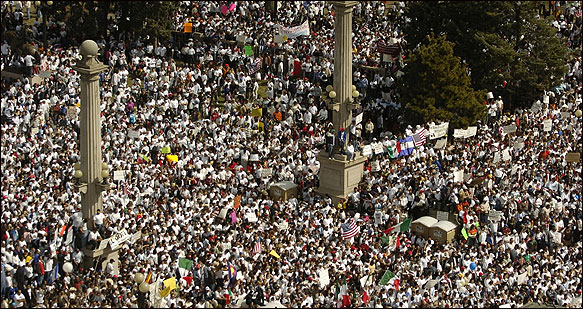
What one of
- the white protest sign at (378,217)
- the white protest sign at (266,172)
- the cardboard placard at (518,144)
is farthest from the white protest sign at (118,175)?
the cardboard placard at (518,144)

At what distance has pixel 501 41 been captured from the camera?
69.3 metres

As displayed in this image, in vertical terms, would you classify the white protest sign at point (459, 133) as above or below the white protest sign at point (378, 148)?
below

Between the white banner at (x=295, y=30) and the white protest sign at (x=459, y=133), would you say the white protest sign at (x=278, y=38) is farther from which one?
the white protest sign at (x=459, y=133)

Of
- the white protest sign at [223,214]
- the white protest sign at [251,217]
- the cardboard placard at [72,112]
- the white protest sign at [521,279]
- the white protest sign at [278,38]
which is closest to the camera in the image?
the white protest sign at [521,279]

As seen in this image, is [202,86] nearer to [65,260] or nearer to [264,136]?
[264,136]

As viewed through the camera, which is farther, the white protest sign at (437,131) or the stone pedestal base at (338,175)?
the white protest sign at (437,131)

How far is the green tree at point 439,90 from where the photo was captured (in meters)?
66.4

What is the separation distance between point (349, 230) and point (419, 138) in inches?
314

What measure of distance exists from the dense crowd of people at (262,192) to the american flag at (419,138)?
501 mm

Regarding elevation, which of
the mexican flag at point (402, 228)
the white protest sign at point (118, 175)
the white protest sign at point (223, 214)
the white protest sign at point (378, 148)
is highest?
the white protest sign at point (118, 175)

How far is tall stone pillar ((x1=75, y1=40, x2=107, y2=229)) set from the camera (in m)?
52.7

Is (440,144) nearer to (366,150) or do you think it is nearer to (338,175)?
(366,150)

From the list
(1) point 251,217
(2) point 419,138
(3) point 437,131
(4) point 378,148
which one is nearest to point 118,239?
(1) point 251,217

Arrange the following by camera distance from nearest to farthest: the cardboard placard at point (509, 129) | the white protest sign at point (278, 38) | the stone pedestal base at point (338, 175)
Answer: the stone pedestal base at point (338, 175), the cardboard placard at point (509, 129), the white protest sign at point (278, 38)
